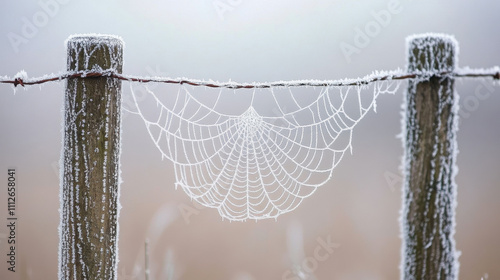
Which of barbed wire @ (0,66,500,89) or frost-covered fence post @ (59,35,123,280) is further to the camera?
frost-covered fence post @ (59,35,123,280)

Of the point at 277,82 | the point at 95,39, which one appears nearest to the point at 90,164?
the point at 95,39

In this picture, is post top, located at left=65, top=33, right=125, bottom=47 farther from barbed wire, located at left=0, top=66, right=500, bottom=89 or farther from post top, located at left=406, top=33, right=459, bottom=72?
post top, located at left=406, top=33, right=459, bottom=72

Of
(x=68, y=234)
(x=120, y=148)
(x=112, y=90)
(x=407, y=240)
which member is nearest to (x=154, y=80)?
(x=112, y=90)

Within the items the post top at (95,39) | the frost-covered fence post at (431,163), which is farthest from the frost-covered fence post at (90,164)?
the frost-covered fence post at (431,163)

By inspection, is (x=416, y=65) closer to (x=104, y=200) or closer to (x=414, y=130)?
(x=414, y=130)

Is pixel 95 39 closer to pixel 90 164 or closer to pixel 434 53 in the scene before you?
pixel 90 164

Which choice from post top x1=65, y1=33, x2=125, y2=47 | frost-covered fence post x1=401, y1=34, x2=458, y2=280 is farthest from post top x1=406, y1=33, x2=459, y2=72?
post top x1=65, y1=33, x2=125, y2=47
